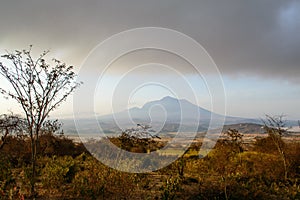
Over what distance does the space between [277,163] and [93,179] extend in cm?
722

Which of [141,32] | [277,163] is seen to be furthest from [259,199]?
[141,32]

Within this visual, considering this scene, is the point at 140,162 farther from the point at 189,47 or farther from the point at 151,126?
Answer: the point at 189,47

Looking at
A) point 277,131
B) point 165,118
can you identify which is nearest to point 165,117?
point 165,118

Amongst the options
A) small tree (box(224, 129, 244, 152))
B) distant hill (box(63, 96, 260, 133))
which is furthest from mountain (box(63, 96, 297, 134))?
small tree (box(224, 129, 244, 152))

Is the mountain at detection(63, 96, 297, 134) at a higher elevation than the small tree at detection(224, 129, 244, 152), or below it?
higher

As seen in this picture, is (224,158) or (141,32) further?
(224,158)

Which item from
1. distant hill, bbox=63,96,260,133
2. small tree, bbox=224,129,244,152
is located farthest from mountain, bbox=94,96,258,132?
small tree, bbox=224,129,244,152

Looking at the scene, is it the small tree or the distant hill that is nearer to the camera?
the distant hill

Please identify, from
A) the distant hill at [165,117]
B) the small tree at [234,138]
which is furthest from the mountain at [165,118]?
the small tree at [234,138]

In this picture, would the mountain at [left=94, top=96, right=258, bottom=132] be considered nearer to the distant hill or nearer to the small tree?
the distant hill

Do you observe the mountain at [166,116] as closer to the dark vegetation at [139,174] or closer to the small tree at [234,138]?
the dark vegetation at [139,174]

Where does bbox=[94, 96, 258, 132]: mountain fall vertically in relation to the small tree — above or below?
above

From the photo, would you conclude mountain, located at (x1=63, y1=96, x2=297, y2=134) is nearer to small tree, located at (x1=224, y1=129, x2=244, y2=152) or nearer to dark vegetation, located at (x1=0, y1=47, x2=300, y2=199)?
dark vegetation, located at (x1=0, y1=47, x2=300, y2=199)

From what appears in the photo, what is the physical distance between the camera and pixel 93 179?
8.48 m
